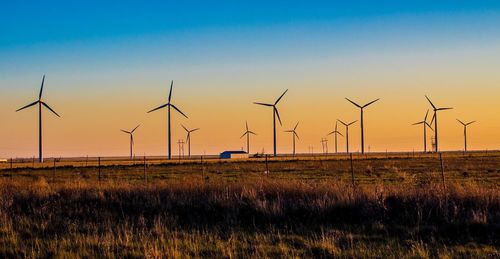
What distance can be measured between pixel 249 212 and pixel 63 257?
21.9 feet

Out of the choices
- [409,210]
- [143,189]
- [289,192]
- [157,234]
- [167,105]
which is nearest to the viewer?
[157,234]

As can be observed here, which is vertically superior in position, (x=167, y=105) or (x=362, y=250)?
(x=167, y=105)

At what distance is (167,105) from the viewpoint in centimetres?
9912

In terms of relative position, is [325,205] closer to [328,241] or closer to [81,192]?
[328,241]

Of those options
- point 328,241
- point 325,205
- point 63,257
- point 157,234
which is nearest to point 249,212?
point 325,205

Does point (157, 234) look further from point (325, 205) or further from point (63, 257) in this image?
point (325, 205)

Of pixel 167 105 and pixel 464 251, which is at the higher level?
pixel 167 105

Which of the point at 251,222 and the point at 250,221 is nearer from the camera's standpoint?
the point at 251,222

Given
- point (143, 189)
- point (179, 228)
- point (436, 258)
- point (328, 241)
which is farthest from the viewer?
point (143, 189)

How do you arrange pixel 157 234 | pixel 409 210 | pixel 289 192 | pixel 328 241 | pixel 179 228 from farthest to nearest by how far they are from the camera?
pixel 289 192, pixel 409 210, pixel 179 228, pixel 157 234, pixel 328 241

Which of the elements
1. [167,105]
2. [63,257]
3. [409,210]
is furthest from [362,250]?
[167,105]

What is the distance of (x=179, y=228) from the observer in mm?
14938

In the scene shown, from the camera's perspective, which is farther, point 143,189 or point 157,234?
point 143,189

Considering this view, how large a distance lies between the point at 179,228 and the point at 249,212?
2693mm
